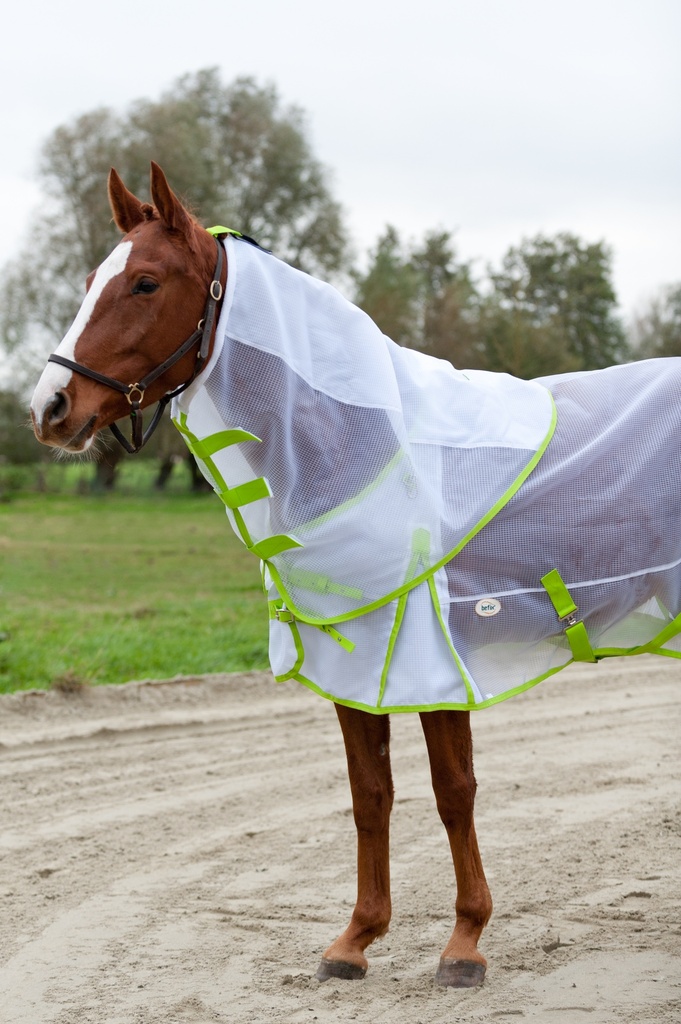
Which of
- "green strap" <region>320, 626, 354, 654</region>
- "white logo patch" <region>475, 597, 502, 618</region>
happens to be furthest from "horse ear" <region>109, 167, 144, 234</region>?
"white logo patch" <region>475, 597, 502, 618</region>

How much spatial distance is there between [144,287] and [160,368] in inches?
8.5

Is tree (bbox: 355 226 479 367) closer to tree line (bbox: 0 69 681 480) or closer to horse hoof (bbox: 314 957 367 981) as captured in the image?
tree line (bbox: 0 69 681 480)

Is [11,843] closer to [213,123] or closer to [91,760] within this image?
[91,760]

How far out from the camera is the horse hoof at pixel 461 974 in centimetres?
296

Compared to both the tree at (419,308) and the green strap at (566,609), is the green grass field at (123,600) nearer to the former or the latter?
the green strap at (566,609)

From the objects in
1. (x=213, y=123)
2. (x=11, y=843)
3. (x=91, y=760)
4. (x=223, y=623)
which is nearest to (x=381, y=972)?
(x=11, y=843)

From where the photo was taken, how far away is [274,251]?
87.8ft

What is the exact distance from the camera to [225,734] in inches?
226

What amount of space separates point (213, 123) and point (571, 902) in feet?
86.4

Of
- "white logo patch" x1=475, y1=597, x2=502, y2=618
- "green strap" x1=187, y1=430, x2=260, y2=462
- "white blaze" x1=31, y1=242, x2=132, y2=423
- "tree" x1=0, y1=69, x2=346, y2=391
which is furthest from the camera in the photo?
"tree" x1=0, y1=69, x2=346, y2=391

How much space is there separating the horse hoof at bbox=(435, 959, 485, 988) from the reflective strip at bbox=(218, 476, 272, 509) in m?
1.47

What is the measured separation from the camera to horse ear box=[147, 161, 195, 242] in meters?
2.65

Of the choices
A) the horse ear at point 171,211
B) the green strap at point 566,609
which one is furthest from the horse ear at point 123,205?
the green strap at point 566,609

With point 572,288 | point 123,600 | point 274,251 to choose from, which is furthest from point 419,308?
point 123,600
